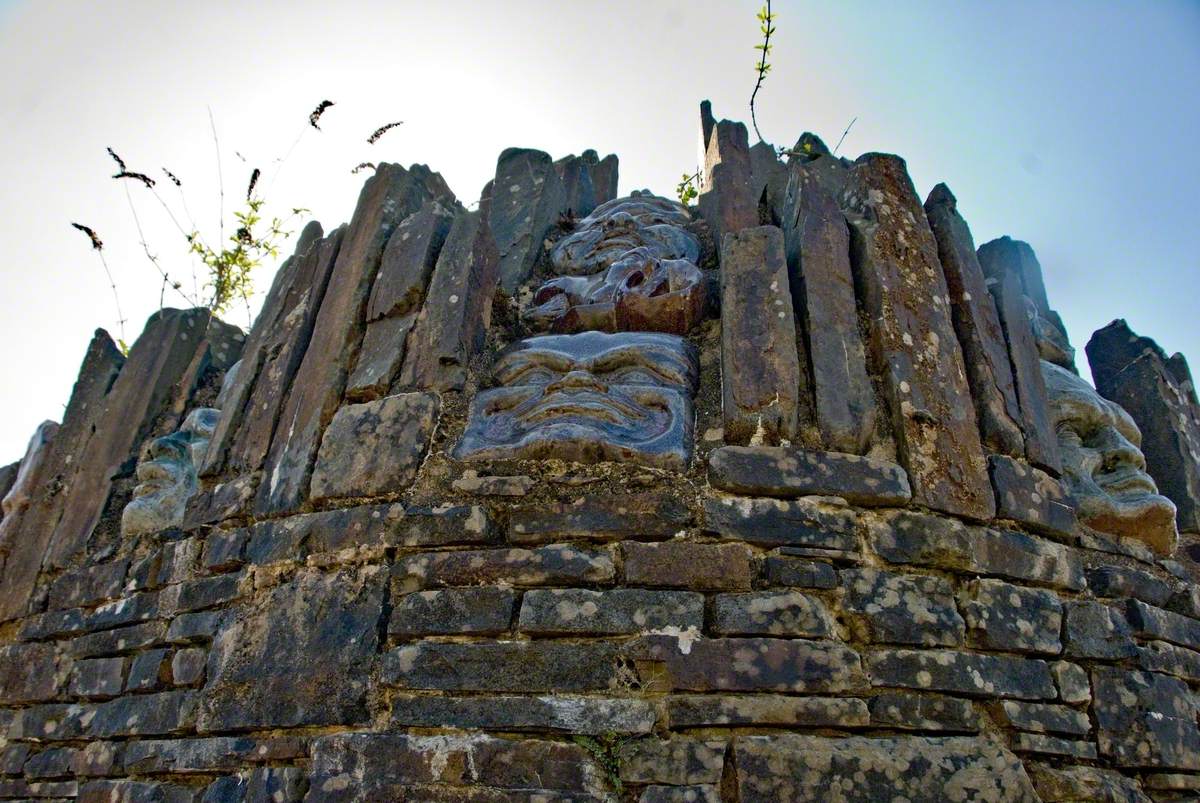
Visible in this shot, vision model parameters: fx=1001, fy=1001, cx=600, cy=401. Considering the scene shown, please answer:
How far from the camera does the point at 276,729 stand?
3.05 metres

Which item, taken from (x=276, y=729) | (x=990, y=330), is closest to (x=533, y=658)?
(x=276, y=729)

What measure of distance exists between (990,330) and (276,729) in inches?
117

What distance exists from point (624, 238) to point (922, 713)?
280 cm

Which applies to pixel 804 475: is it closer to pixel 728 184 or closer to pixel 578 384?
pixel 578 384

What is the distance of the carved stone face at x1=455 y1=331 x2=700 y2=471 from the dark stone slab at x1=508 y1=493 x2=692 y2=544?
Answer: 0.19 meters

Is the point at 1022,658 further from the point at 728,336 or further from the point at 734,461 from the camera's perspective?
the point at 728,336

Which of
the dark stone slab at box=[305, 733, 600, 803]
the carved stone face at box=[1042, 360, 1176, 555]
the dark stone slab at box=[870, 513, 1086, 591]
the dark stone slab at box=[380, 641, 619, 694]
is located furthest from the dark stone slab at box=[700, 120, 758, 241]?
the dark stone slab at box=[305, 733, 600, 803]

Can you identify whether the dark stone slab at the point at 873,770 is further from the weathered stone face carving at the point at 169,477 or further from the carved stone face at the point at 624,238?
the weathered stone face carving at the point at 169,477

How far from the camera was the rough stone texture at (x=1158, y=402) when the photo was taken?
4434mm

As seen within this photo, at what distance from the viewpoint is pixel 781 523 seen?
305 cm

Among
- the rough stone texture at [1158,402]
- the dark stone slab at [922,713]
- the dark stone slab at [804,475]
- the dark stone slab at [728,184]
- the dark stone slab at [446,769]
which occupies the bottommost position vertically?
the dark stone slab at [446,769]

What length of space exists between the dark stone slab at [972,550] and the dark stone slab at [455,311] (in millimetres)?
1607

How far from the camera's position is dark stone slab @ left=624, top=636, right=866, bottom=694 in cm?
274

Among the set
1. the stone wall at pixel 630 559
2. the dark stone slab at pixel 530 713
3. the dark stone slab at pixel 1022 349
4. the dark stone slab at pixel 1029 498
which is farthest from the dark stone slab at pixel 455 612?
the dark stone slab at pixel 1022 349
